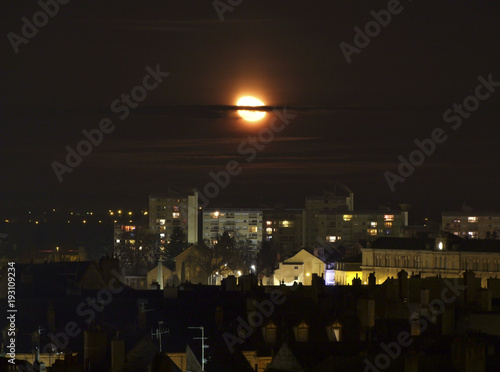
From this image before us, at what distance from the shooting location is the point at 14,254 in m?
169

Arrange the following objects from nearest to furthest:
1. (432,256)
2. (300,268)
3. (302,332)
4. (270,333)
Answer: (270,333) < (302,332) < (300,268) < (432,256)

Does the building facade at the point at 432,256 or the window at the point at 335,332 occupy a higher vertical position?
the building facade at the point at 432,256

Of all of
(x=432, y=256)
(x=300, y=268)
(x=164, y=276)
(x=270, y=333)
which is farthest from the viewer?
(x=432, y=256)

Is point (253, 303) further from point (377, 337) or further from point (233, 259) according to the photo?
point (233, 259)

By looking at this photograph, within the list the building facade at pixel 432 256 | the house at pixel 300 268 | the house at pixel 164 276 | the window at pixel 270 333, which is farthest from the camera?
the building facade at pixel 432 256

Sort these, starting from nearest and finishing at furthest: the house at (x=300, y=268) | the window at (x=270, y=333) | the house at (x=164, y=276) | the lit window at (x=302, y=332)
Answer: the window at (x=270, y=333) → the lit window at (x=302, y=332) → the house at (x=164, y=276) → the house at (x=300, y=268)

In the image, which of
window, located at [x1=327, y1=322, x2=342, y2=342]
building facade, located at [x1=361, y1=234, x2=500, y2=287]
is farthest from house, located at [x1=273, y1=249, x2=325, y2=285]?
window, located at [x1=327, y1=322, x2=342, y2=342]

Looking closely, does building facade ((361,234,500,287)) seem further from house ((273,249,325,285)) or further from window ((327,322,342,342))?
window ((327,322,342,342))

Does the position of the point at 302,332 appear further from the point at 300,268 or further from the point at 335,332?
the point at 300,268

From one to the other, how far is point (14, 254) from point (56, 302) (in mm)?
98691

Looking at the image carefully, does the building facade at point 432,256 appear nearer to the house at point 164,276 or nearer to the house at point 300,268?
the house at point 300,268

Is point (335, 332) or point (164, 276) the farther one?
point (164, 276)

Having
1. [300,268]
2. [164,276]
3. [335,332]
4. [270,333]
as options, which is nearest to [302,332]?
[335,332]

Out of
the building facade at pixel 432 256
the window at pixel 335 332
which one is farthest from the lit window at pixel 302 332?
the building facade at pixel 432 256
